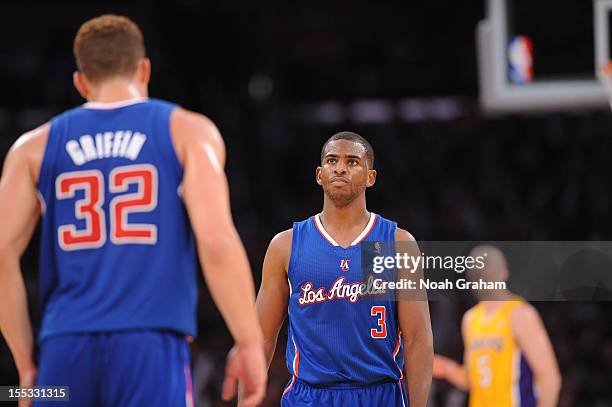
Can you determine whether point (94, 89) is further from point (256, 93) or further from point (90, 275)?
point (256, 93)

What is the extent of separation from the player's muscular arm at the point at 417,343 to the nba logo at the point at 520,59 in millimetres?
4102

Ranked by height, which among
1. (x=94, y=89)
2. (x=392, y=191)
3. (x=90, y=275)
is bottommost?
(x=90, y=275)

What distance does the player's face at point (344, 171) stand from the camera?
18.1 feet

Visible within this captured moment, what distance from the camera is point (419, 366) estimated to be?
210 inches

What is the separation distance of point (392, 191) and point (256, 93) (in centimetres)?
337

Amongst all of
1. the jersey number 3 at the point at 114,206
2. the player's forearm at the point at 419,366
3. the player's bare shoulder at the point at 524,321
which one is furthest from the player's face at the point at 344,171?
the player's bare shoulder at the point at 524,321

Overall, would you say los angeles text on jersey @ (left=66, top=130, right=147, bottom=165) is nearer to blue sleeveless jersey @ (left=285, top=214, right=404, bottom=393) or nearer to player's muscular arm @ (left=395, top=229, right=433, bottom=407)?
blue sleeveless jersey @ (left=285, top=214, right=404, bottom=393)

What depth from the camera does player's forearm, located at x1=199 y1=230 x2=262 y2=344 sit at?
3.36 meters

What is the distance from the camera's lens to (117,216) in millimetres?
3484

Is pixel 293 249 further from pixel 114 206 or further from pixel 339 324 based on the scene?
pixel 114 206

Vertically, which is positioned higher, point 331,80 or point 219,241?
point 331,80

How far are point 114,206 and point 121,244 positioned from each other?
13cm

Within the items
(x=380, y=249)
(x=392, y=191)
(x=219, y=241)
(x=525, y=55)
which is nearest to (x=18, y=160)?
(x=219, y=241)

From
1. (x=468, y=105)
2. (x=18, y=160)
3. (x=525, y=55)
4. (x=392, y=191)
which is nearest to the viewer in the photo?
(x=18, y=160)
